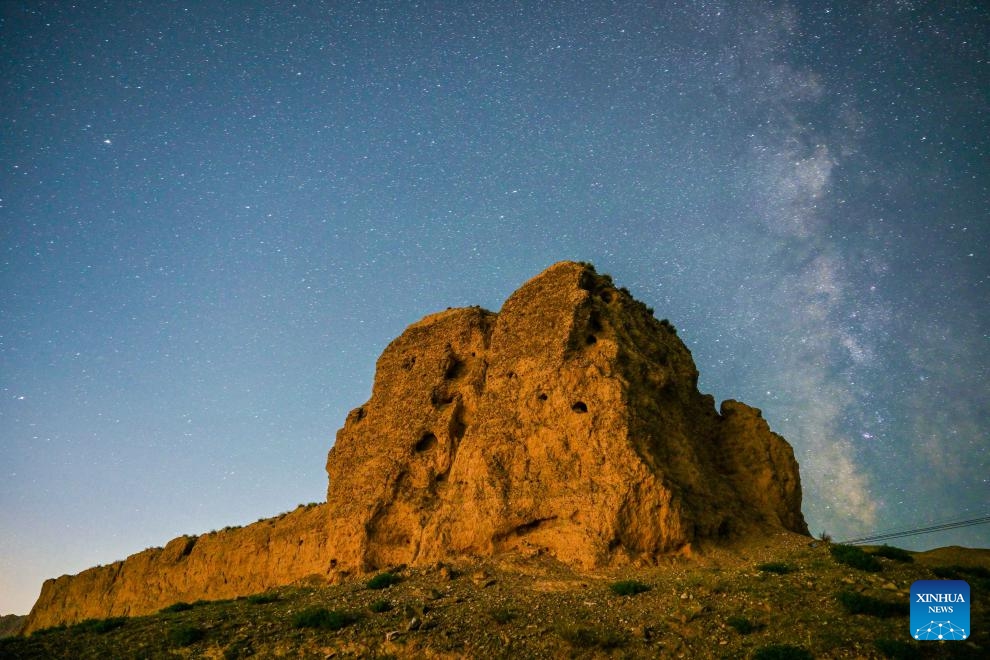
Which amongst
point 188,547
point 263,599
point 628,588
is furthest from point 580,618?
point 188,547

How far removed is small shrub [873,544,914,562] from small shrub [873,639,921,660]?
6074 millimetres

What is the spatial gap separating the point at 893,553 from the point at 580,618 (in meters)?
9.23

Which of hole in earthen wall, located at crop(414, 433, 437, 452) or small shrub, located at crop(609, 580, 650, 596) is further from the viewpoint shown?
hole in earthen wall, located at crop(414, 433, 437, 452)

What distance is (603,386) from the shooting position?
18766 millimetres

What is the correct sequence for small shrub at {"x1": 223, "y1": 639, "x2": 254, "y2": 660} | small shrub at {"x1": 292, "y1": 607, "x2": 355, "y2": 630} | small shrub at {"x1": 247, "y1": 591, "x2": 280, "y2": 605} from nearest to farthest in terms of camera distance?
small shrub at {"x1": 223, "y1": 639, "x2": 254, "y2": 660}, small shrub at {"x1": 292, "y1": 607, "x2": 355, "y2": 630}, small shrub at {"x1": 247, "y1": 591, "x2": 280, "y2": 605}

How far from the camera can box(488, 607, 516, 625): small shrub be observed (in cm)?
1181

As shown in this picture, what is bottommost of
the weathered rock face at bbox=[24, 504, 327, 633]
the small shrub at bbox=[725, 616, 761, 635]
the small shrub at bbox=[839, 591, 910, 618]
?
the weathered rock face at bbox=[24, 504, 327, 633]

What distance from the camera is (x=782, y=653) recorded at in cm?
934

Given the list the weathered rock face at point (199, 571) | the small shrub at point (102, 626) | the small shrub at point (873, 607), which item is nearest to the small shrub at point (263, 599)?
the small shrub at point (102, 626)

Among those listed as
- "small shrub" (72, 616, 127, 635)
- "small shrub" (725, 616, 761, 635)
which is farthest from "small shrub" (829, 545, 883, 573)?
"small shrub" (72, 616, 127, 635)

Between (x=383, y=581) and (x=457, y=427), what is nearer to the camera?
(x=383, y=581)

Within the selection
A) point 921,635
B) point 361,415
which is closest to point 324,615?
point 921,635

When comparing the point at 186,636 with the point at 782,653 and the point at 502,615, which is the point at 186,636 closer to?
the point at 502,615

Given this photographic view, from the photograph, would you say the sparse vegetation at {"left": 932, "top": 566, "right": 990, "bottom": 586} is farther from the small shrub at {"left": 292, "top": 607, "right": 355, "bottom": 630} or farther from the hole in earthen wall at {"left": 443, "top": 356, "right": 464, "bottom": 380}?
the hole in earthen wall at {"left": 443, "top": 356, "right": 464, "bottom": 380}
